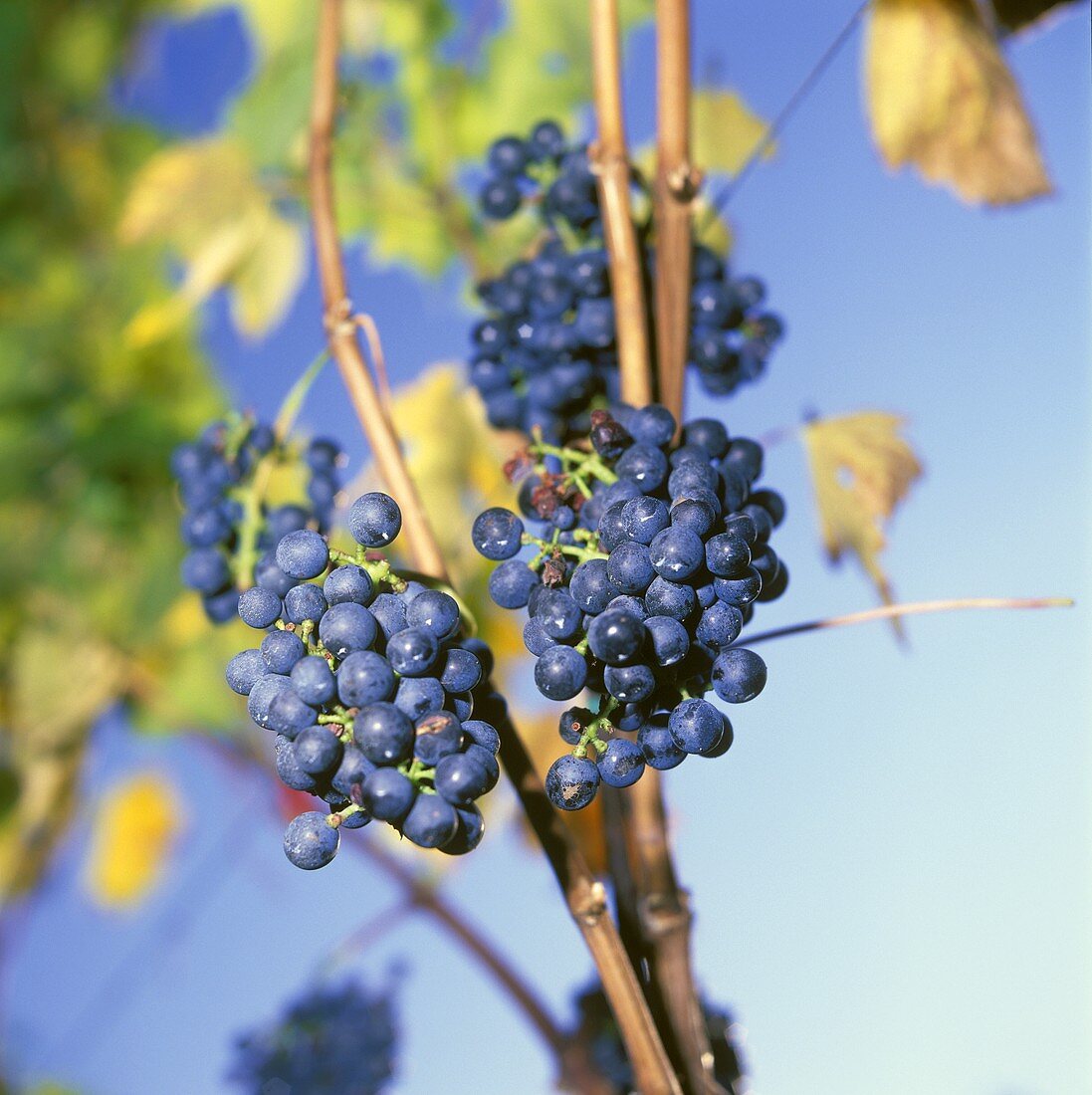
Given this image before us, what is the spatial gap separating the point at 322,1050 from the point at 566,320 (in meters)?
0.55

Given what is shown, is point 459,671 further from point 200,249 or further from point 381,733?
point 200,249

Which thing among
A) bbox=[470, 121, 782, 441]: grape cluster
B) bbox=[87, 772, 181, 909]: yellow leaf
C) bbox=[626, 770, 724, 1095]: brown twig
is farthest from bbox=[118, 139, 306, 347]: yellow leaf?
bbox=[87, 772, 181, 909]: yellow leaf

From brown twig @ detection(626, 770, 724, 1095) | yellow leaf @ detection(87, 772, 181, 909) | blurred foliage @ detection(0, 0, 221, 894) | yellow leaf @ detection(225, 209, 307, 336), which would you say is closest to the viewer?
brown twig @ detection(626, 770, 724, 1095)

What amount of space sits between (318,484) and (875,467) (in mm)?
271

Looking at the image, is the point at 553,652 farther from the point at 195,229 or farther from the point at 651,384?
the point at 195,229

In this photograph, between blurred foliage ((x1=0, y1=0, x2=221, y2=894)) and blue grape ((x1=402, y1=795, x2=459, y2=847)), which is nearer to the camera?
blue grape ((x1=402, y1=795, x2=459, y2=847))

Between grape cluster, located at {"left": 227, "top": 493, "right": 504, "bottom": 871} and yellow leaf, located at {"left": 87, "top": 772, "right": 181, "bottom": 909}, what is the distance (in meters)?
1.71

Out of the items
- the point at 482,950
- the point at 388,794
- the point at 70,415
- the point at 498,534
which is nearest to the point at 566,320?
the point at 498,534

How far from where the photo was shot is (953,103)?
539 mm

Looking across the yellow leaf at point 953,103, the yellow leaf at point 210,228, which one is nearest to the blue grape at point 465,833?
the yellow leaf at point 953,103

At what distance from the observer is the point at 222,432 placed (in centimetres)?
52

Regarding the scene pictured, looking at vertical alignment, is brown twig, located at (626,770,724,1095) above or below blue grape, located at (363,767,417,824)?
below

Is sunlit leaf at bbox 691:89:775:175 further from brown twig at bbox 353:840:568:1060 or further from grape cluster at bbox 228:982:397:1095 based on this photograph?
grape cluster at bbox 228:982:397:1095

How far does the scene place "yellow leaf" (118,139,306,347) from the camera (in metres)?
0.75
